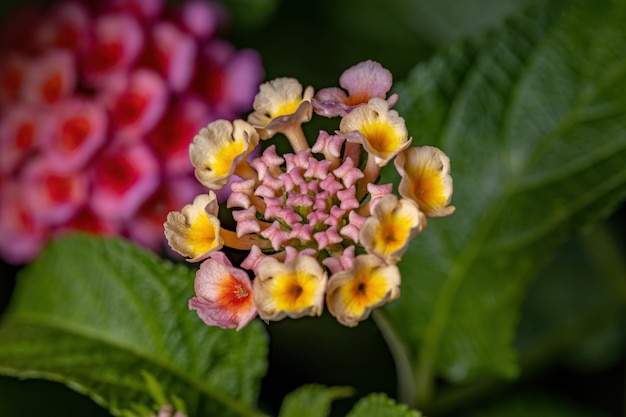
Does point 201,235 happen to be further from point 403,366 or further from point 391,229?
point 403,366

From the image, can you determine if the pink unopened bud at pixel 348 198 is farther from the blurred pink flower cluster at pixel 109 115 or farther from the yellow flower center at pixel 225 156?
the blurred pink flower cluster at pixel 109 115

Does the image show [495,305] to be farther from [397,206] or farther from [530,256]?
[397,206]

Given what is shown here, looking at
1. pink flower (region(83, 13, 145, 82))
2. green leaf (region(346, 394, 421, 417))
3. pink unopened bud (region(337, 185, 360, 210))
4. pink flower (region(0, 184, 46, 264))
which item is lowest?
green leaf (region(346, 394, 421, 417))

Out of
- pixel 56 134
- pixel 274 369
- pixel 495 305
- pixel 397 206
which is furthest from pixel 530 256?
pixel 56 134

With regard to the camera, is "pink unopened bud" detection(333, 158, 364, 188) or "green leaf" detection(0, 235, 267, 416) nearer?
"pink unopened bud" detection(333, 158, 364, 188)

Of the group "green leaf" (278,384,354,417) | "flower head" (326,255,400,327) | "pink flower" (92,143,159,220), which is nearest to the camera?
"flower head" (326,255,400,327)

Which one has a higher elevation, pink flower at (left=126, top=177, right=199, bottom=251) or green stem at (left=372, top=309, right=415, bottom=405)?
pink flower at (left=126, top=177, right=199, bottom=251)

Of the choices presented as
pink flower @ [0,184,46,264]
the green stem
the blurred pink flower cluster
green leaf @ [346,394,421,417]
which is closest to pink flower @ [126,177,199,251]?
the blurred pink flower cluster

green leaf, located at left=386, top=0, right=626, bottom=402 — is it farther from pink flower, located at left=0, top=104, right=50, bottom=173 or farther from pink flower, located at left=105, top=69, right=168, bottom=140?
pink flower, located at left=0, top=104, right=50, bottom=173
